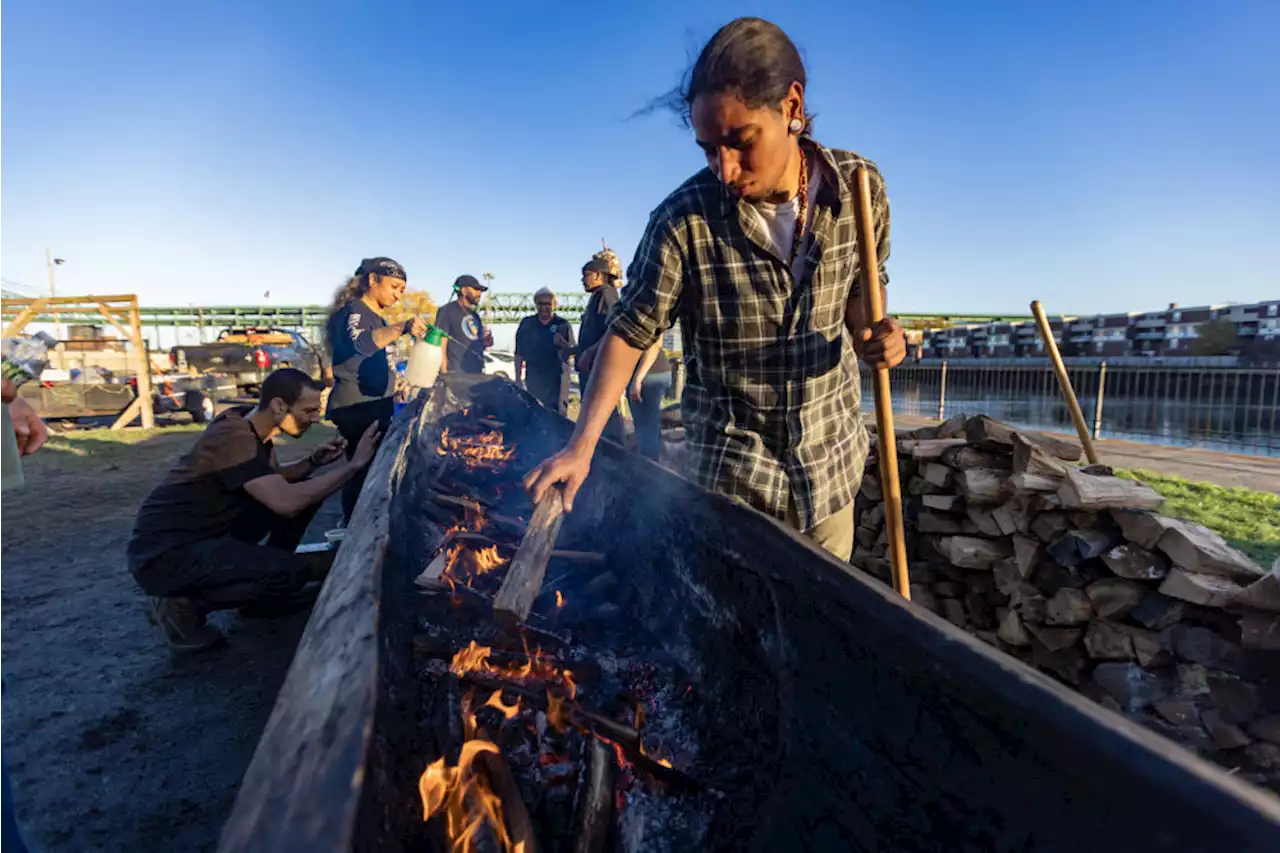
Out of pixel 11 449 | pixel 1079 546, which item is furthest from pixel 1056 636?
pixel 11 449

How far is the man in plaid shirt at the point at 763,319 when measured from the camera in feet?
6.40

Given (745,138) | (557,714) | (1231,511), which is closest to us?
(745,138)

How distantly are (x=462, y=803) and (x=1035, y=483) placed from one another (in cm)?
330

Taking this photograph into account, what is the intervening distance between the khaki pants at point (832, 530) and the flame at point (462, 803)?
46.8 inches

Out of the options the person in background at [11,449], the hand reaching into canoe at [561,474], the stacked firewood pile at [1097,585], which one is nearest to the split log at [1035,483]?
the stacked firewood pile at [1097,585]

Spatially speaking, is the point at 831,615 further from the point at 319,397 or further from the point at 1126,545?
the point at 319,397

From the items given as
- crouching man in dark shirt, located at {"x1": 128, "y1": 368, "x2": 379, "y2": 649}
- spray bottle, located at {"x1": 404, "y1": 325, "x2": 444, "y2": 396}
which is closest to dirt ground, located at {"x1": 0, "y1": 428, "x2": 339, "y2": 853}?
crouching man in dark shirt, located at {"x1": 128, "y1": 368, "x2": 379, "y2": 649}

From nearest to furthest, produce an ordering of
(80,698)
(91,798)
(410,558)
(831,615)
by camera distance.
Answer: (831,615), (91,798), (410,558), (80,698)

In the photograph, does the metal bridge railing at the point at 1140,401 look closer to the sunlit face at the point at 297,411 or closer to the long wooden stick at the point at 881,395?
the long wooden stick at the point at 881,395

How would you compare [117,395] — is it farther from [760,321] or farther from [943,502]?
[760,321]

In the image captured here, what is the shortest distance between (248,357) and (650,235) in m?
17.0

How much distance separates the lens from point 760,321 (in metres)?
2.00

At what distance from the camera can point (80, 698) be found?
2973mm

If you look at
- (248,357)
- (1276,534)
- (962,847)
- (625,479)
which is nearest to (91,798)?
(625,479)
